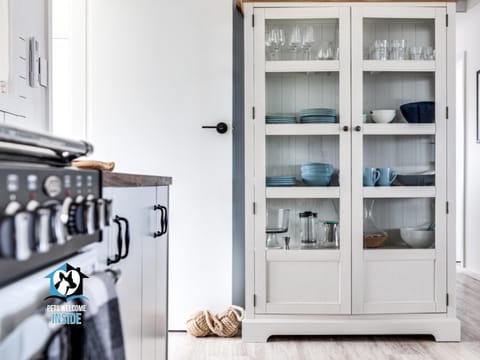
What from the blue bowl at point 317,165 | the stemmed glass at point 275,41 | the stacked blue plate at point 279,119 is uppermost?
the stemmed glass at point 275,41

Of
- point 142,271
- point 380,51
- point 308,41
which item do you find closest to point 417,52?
point 380,51

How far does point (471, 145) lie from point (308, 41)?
9.14 feet

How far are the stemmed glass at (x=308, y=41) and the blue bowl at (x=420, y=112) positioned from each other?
26.3 inches

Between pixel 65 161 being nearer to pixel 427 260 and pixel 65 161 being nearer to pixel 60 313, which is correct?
pixel 60 313

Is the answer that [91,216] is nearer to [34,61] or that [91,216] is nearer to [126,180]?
[126,180]

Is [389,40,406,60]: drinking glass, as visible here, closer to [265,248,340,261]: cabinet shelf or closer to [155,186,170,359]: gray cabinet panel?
[265,248,340,261]: cabinet shelf

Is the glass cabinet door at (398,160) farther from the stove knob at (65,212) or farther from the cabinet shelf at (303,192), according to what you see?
the stove knob at (65,212)

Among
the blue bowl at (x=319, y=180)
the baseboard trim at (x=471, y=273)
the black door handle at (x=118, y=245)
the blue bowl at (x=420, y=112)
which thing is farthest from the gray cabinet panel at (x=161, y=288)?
the baseboard trim at (x=471, y=273)

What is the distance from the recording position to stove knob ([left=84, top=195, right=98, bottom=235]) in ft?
2.40

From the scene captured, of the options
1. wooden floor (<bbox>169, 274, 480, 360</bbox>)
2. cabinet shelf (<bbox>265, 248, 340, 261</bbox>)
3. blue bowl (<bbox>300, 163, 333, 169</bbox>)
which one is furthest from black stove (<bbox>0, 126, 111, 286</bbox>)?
blue bowl (<bbox>300, 163, 333, 169</bbox>)

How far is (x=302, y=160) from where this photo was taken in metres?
2.95

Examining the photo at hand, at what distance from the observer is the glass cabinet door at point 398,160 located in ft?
9.37

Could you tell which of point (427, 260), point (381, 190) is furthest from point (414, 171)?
point (427, 260)

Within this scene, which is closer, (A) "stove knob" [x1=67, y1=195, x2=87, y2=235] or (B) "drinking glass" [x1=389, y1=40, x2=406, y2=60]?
(A) "stove knob" [x1=67, y1=195, x2=87, y2=235]
